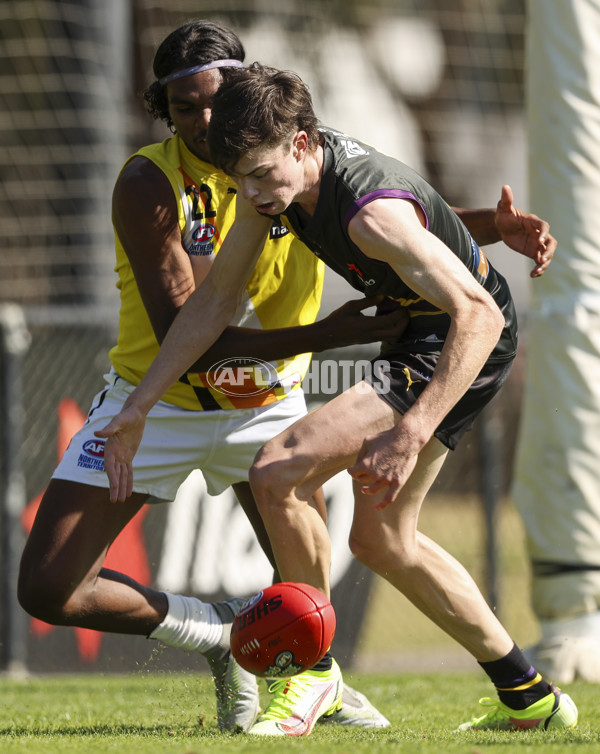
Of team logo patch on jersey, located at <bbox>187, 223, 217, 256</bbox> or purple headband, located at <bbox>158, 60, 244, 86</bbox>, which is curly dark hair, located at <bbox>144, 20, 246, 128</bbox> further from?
team logo patch on jersey, located at <bbox>187, 223, 217, 256</bbox>

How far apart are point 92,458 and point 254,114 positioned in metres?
1.55

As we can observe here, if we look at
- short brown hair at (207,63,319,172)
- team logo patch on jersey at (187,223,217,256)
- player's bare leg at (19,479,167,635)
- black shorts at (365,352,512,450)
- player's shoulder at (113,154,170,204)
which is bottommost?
player's bare leg at (19,479,167,635)

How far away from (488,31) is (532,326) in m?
8.17

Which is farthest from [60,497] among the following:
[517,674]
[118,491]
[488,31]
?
[488,31]

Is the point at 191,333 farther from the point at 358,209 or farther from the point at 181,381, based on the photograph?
the point at 358,209

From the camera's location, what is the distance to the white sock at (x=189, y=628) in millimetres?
4688

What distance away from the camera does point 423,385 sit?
4.14m

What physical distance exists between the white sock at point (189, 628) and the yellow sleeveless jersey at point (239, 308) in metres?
0.80

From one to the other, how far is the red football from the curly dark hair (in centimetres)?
194

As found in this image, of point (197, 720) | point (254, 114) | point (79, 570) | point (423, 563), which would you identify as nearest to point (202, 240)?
point (254, 114)

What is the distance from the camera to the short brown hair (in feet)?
12.7

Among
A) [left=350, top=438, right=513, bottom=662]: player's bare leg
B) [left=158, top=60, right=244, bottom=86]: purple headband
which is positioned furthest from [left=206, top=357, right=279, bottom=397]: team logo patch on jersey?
[left=158, top=60, right=244, bottom=86]: purple headband

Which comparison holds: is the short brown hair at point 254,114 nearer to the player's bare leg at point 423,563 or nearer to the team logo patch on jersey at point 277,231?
the team logo patch on jersey at point 277,231

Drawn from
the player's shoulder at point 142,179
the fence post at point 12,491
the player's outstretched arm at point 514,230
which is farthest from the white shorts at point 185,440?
the fence post at point 12,491
